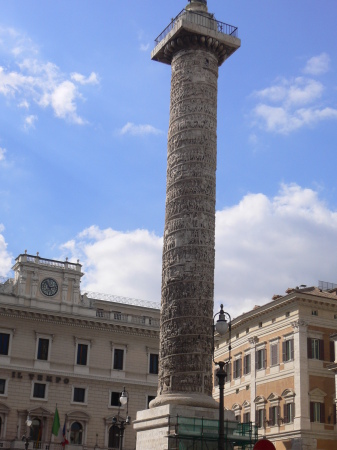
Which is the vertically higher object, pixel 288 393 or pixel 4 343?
pixel 4 343

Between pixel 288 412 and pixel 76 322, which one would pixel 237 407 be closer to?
pixel 288 412

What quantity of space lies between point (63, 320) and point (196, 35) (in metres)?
19.4

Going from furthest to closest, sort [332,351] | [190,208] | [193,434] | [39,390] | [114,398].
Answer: [114,398], [39,390], [332,351], [190,208], [193,434]

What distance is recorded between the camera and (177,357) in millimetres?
23328

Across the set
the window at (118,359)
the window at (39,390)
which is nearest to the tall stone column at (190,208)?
the window at (39,390)

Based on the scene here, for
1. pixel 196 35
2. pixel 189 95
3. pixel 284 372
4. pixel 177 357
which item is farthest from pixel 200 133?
pixel 284 372

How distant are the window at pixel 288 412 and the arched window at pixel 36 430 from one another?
41.4 feet

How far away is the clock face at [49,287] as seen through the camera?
134ft

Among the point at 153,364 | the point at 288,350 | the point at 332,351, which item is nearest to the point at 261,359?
the point at 288,350

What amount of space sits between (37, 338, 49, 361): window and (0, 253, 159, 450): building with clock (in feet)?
0.18

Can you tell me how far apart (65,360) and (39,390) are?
214 cm

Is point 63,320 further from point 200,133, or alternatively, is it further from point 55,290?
point 200,133

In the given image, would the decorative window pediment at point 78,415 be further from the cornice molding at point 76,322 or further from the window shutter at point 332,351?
the window shutter at point 332,351

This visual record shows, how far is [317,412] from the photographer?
33.8 m
